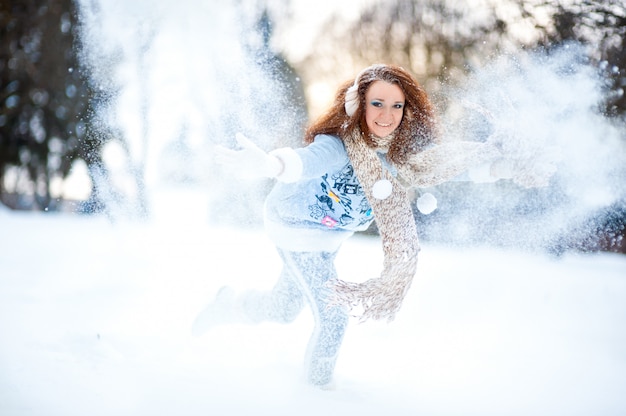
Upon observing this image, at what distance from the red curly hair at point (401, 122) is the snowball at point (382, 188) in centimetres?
16

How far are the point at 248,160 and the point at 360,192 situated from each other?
1.44 feet

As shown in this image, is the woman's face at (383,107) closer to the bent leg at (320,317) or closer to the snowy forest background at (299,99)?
the snowy forest background at (299,99)

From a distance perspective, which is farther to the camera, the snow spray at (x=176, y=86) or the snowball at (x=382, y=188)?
the snow spray at (x=176, y=86)

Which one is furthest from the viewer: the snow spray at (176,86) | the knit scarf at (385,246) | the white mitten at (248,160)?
the snow spray at (176,86)

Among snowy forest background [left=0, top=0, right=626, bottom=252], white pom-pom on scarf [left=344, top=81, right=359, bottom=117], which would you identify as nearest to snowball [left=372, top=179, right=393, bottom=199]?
white pom-pom on scarf [left=344, top=81, right=359, bottom=117]

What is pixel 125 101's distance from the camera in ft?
10.5

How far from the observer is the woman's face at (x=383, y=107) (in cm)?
162

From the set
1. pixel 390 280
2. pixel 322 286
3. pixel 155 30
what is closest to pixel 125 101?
pixel 155 30

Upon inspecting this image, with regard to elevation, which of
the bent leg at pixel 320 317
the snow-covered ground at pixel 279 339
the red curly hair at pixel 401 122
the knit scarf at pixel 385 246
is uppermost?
the red curly hair at pixel 401 122

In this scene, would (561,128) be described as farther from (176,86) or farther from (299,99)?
(299,99)

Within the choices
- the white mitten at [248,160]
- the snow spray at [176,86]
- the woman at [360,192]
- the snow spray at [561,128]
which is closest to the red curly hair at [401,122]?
the woman at [360,192]

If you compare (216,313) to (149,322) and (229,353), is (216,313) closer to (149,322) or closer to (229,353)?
(229,353)

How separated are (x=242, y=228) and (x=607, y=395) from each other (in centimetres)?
352

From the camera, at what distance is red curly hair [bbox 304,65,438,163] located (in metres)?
1.65
